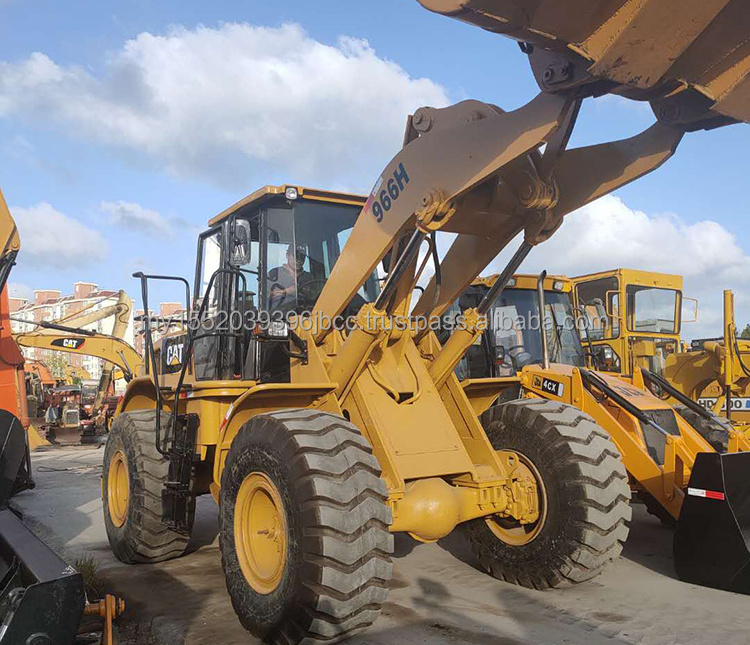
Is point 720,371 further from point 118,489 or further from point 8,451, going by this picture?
point 8,451

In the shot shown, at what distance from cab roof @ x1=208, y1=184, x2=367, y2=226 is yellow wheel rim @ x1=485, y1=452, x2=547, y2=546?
2.39m

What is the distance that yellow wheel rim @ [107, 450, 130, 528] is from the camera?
6.00 m

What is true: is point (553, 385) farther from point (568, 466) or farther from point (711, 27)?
point (711, 27)

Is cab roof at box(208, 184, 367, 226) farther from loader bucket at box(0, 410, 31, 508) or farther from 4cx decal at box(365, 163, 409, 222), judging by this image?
loader bucket at box(0, 410, 31, 508)

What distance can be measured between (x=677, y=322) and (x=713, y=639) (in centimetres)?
981

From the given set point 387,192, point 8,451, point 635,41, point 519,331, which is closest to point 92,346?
point 519,331

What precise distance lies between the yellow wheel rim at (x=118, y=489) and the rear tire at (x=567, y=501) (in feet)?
10.7

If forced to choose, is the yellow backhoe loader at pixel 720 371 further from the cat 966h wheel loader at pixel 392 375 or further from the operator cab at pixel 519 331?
the cat 966h wheel loader at pixel 392 375

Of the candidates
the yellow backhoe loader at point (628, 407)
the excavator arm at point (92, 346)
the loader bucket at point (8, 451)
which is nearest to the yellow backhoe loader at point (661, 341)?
the yellow backhoe loader at point (628, 407)

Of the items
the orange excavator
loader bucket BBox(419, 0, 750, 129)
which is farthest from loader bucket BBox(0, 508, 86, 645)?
loader bucket BBox(419, 0, 750, 129)

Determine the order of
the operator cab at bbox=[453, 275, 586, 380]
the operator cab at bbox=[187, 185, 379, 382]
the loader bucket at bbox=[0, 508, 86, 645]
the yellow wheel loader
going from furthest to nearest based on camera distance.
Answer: the operator cab at bbox=[453, 275, 586, 380] < the operator cab at bbox=[187, 185, 379, 382] < the yellow wheel loader < the loader bucket at bbox=[0, 508, 86, 645]

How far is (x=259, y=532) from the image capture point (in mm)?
4102

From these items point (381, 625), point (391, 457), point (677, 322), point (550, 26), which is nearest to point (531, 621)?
point (381, 625)

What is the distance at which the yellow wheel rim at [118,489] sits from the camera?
19.7ft
